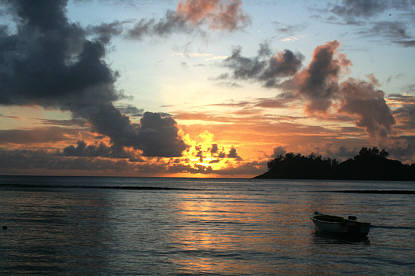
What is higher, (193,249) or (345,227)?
(345,227)

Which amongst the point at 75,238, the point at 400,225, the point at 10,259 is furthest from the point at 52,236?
the point at 400,225

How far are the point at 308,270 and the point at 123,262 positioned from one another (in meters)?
13.4

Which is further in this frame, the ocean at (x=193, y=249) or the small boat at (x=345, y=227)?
the small boat at (x=345, y=227)

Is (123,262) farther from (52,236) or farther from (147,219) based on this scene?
(147,219)

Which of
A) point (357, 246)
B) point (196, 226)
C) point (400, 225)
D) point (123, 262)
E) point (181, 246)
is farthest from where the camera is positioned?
point (400, 225)

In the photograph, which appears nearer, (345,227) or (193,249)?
(193,249)

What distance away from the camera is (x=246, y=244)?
37.9 metres

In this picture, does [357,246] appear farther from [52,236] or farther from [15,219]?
[15,219]

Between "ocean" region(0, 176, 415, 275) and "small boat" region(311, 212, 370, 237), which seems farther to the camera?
"small boat" region(311, 212, 370, 237)

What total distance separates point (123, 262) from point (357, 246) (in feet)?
73.7

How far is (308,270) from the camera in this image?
28438 mm

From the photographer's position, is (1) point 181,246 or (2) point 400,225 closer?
(1) point 181,246

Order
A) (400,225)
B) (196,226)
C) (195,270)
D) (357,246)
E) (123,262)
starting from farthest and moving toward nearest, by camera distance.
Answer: (400,225) < (196,226) < (357,246) < (123,262) < (195,270)

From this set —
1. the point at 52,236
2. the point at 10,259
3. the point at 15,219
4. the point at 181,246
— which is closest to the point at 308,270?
the point at 181,246
